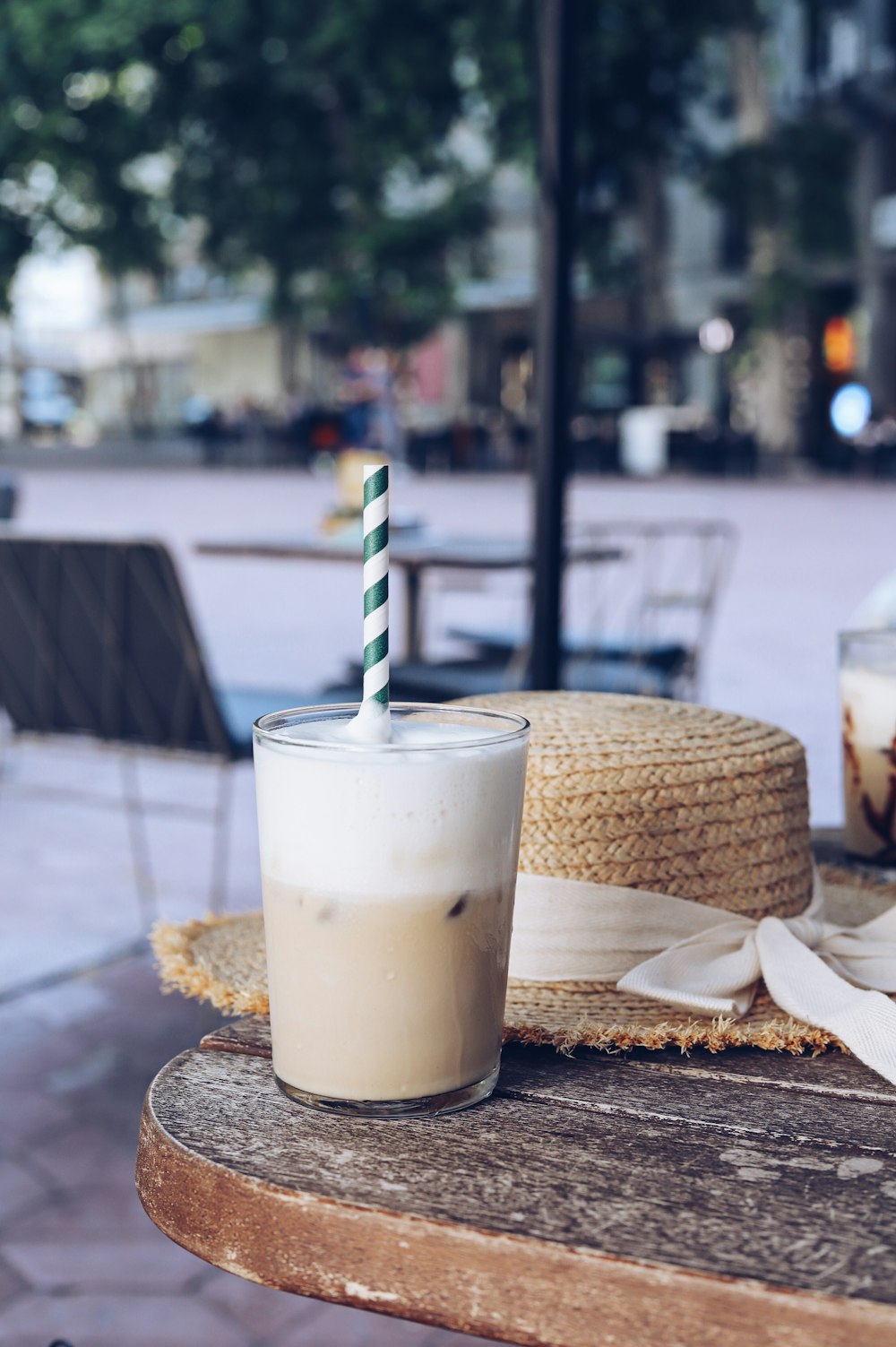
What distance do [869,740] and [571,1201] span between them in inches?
27.7

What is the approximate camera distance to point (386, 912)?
0.81 metres

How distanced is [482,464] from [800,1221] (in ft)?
87.5

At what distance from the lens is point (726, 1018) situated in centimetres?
93

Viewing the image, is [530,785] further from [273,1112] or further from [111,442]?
[111,442]

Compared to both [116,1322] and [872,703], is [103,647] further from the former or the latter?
[872,703]

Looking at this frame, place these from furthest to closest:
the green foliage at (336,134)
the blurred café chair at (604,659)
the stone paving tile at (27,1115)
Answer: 1. the green foliage at (336,134)
2. the blurred café chair at (604,659)
3. the stone paving tile at (27,1115)

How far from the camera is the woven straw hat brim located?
0.89 m

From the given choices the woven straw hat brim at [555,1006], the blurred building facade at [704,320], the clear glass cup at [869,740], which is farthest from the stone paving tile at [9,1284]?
the blurred building facade at [704,320]

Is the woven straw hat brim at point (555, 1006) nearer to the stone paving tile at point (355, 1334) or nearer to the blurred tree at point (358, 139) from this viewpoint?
the stone paving tile at point (355, 1334)

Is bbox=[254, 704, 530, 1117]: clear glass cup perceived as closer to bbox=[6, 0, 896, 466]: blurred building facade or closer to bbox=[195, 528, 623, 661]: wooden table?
bbox=[195, 528, 623, 661]: wooden table

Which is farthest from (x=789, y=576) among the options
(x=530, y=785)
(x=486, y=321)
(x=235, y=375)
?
(x=235, y=375)

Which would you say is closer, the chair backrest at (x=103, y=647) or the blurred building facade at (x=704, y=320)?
the chair backrest at (x=103, y=647)

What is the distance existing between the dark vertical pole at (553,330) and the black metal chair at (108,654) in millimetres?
997

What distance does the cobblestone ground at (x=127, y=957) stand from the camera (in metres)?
2.11
